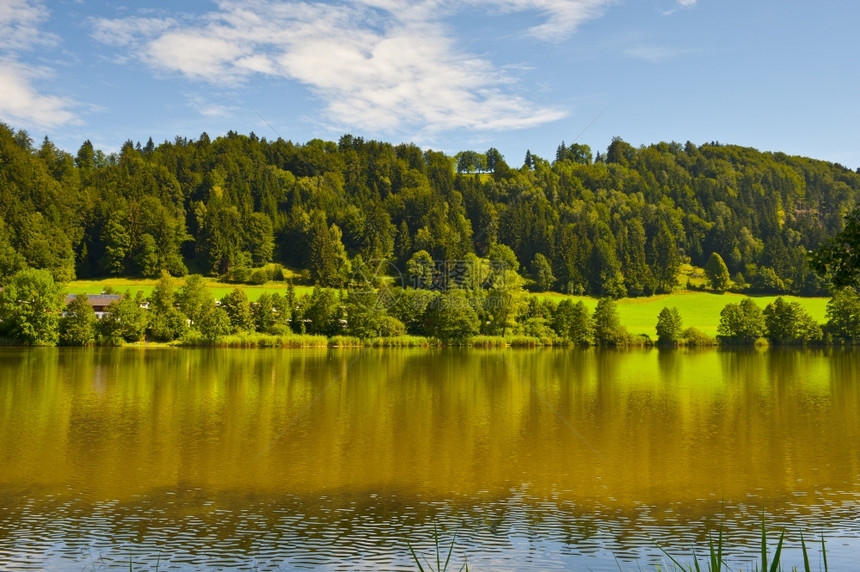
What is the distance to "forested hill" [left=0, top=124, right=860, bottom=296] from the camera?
399 ft

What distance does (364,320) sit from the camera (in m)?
81.9

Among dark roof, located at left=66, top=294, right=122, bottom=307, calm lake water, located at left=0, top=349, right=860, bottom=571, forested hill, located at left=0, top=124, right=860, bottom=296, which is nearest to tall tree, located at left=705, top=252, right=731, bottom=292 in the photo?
forested hill, located at left=0, top=124, right=860, bottom=296

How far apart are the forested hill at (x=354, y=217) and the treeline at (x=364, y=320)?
18466mm

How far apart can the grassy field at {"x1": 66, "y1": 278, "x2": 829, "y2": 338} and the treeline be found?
19.5 feet

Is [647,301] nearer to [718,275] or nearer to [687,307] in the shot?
[687,307]

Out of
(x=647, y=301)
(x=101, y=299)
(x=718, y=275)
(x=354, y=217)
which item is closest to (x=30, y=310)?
(x=101, y=299)

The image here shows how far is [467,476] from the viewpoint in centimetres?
1794

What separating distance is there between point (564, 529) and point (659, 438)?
36.1 ft

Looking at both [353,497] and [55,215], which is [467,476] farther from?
[55,215]

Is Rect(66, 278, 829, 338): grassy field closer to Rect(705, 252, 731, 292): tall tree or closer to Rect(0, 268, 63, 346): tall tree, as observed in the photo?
Rect(705, 252, 731, 292): tall tree

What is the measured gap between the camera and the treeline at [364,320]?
240ft

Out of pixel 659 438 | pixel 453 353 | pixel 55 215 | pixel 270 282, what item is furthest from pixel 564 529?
pixel 55 215

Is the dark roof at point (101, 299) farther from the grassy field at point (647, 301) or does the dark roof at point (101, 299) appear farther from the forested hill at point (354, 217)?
the forested hill at point (354, 217)

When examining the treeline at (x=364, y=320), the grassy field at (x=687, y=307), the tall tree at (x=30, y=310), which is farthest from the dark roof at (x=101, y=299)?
the grassy field at (x=687, y=307)
